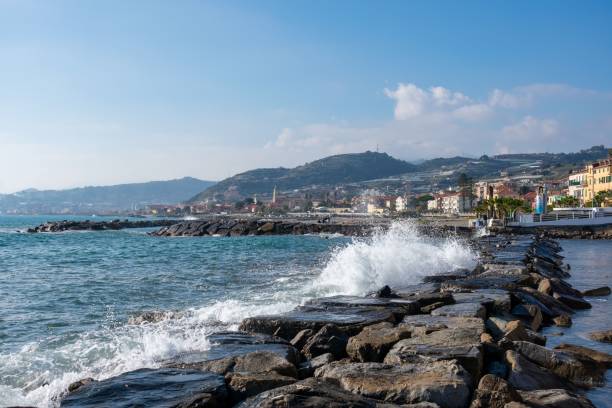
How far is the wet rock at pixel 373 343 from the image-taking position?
739 centimetres

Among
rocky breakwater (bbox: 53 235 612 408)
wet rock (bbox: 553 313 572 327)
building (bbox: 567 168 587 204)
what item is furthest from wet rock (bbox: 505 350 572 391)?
building (bbox: 567 168 587 204)

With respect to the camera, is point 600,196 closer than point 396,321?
No

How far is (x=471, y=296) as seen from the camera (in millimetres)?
11375

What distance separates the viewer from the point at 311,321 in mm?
9000

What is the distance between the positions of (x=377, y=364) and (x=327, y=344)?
1696 millimetres

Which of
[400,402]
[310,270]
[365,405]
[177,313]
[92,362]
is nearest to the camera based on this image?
[365,405]

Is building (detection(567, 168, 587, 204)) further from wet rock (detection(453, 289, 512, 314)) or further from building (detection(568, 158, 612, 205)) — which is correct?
wet rock (detection(453, 289, 512, 314))

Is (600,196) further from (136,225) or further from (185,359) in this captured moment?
(185,359)

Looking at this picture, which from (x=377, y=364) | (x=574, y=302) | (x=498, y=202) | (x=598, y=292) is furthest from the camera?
(x=498, y=202)

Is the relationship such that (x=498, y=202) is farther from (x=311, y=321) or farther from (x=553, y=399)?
(x=553, y=399)

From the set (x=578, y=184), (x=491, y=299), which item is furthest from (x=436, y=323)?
(x=578, y=184)

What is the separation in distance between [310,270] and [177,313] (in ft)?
36.5

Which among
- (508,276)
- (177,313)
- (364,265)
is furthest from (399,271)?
(177,313)

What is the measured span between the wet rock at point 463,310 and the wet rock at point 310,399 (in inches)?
180
